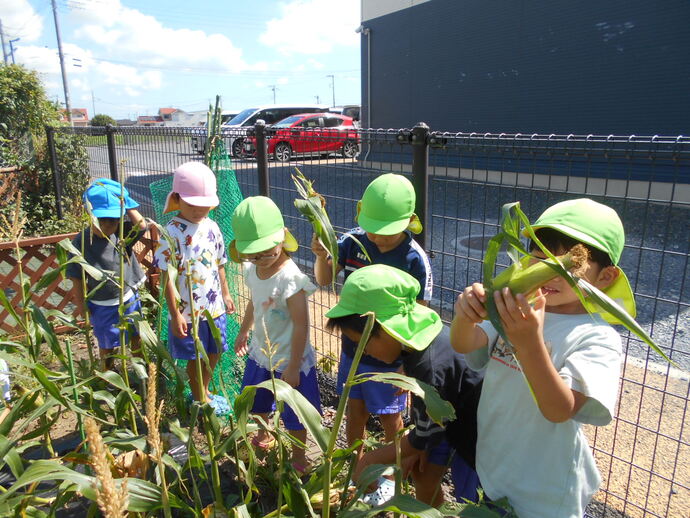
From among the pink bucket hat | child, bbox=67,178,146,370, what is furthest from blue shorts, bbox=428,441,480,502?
child, bbox=67,178,146,370

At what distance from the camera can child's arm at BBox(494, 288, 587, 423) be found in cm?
107

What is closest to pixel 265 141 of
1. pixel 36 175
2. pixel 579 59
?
pixel 36 175

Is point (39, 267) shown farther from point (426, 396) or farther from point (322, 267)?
point (426, 396)

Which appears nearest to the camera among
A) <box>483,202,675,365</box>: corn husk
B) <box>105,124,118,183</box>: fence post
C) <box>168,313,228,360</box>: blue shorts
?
<box>483,202,675,365</box>: corn husk

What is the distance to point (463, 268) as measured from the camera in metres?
6.57

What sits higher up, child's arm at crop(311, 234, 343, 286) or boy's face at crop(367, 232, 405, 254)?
boy's face at crop(367, 232, 405, 254)

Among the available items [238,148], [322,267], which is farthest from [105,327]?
[238,148]

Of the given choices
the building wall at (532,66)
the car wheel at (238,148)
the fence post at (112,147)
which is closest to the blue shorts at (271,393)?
the car wheel at (238,148)

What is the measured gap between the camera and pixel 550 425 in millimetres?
1472

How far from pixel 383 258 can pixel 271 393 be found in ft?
2.89

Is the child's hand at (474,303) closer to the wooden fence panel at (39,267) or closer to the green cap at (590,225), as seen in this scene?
the green cap at (590,225)

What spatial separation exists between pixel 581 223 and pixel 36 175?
8.22 meters

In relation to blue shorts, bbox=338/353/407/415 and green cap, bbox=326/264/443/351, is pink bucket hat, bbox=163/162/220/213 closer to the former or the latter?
blue shorts, bbox=338/353/407/415

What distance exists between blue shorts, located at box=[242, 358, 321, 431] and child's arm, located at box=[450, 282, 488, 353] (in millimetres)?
1214
